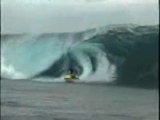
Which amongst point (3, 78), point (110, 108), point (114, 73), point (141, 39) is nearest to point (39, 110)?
point (110, 108)

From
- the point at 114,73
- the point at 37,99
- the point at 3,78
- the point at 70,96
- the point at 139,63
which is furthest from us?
the point at 139,63

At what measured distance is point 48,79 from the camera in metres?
24.5

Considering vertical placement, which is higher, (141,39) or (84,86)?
(141,39)

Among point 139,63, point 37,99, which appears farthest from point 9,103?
point 139,63

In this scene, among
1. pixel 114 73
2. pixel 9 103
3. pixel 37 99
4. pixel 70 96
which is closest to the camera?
pixel 9 103

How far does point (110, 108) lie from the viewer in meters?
16.0

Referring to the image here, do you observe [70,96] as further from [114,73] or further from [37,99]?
[114,73]

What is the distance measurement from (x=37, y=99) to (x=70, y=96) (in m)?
1.80

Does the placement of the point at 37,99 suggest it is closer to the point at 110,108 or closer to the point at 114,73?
the point at 110,108

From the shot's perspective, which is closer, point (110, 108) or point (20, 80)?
point (110, 108)

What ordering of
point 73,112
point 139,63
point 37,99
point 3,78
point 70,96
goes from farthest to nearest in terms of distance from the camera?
point 139,63 < point 3,78 < point 70,96 < point 37,99 < point 73,112

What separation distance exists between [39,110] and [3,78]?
8515mm

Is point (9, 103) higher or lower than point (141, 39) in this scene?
lower

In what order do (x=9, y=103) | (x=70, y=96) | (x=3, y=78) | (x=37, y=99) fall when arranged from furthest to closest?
(x=3, y=78), (x=70, y=96), (x=37, y=99), (x=9, y=103)
